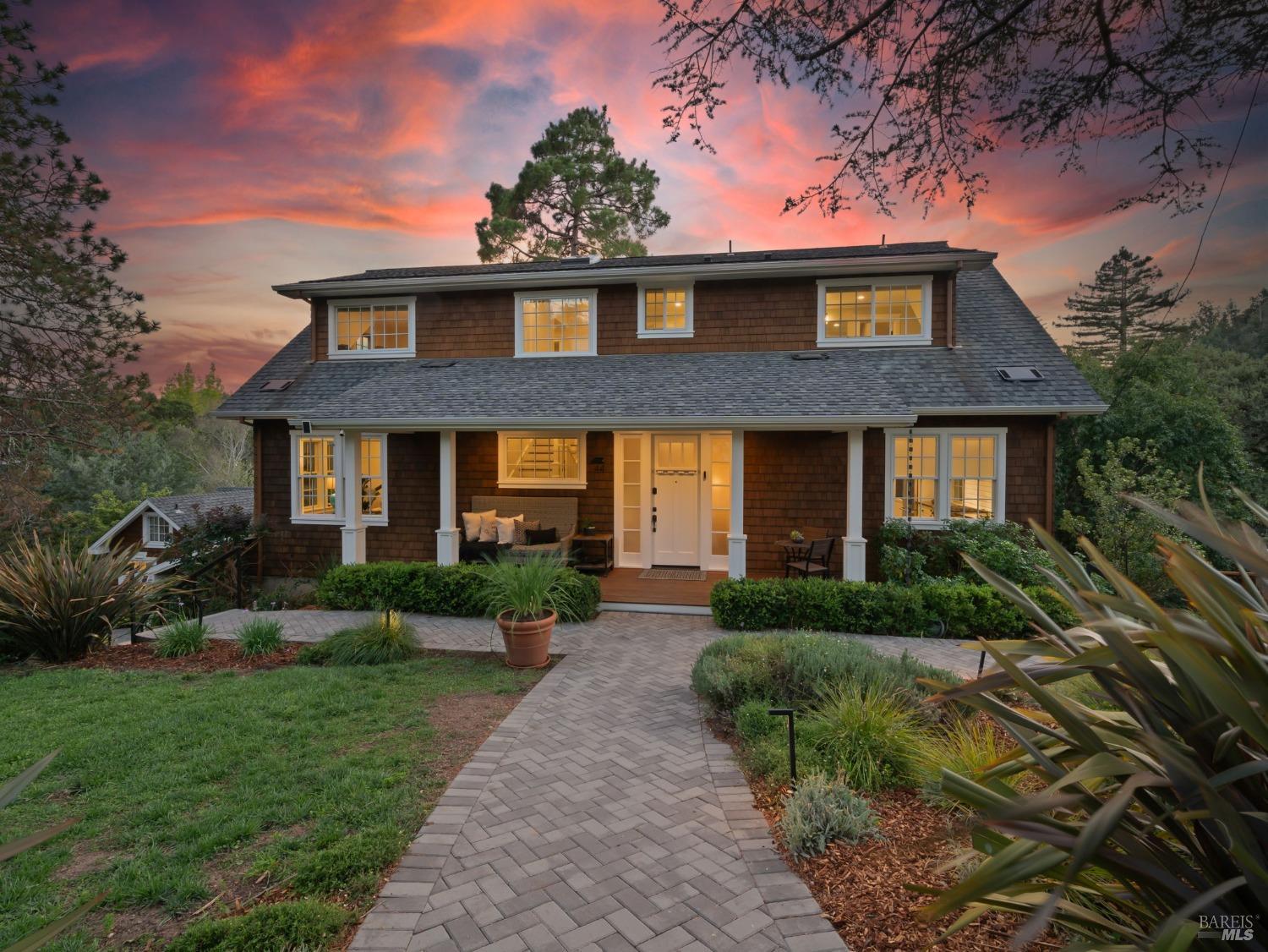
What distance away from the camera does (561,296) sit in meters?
11.8

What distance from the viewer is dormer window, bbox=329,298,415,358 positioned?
1241 centimetres

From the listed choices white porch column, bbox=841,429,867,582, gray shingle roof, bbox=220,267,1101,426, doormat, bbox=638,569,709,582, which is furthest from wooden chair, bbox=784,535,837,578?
gray shingle roof, bbox=220,267,1101,426

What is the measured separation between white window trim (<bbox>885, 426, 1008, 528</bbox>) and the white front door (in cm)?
333

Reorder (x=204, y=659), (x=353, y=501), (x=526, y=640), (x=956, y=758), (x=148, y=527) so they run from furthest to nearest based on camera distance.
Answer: (x=148, y=527)
(x=353, y=501)
(x=204, y=659)
(x=526, y=640)
(x=956, y=758)

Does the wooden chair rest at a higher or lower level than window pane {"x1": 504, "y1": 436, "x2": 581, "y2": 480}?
lower

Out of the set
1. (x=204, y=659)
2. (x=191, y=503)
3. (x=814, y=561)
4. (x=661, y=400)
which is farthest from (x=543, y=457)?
(x=191, y=503)

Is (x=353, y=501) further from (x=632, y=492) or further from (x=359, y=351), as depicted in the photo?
(x=632, y=492)

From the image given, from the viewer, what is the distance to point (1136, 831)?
166 centimetres

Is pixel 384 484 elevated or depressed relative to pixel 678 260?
depressed

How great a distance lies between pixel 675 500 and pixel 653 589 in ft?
6.83

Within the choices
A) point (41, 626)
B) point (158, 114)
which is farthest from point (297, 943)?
point (158, 114)

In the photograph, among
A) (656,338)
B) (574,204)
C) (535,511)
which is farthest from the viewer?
(574,204)

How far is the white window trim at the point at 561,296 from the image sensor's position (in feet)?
38.3

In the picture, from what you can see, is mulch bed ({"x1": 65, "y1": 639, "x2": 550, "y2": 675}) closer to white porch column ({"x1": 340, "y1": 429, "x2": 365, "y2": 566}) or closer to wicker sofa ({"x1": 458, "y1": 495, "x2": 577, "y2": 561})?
white porch column ({"x1": 340, "y1": 429, "x2": 365, "y2": 566})
